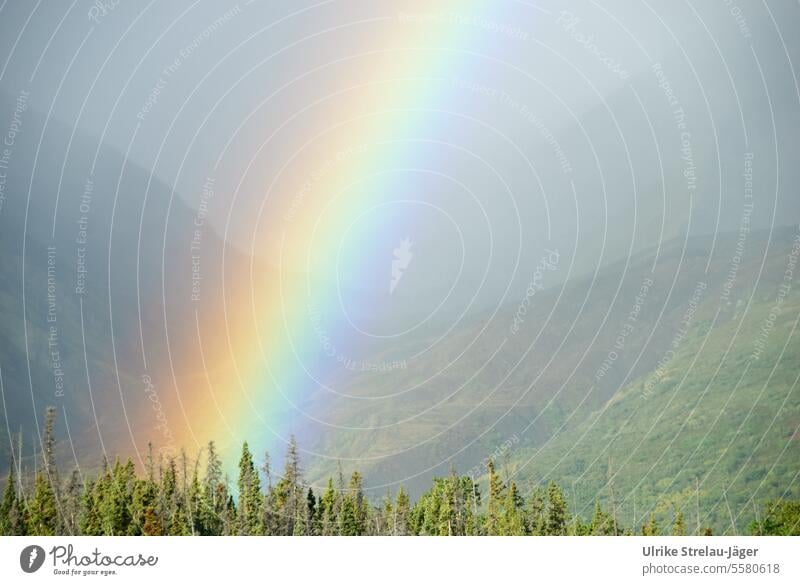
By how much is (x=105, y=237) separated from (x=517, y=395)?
87.2 m

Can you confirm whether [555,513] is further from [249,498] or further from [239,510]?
[239,510]

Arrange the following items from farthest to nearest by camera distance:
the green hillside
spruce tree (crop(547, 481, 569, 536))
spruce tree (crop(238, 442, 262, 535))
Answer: the green hillside
spruce tree (crop(547, 481, 569, 536))
spruce tree (crop(238, 442, 262, 535))

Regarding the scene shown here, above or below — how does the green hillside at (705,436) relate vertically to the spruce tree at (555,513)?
above

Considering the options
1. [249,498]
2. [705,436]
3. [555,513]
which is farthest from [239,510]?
[705,436]

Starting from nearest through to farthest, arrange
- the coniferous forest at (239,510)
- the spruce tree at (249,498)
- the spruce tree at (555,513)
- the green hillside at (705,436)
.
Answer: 1. the coniferous forest at (239,510)
2. the spruce tree at (249,498)
3. the spruce tree at (555,513)
4. the green hillside at (705,436)

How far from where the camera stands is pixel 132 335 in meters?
154

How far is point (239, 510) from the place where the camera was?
202 ft

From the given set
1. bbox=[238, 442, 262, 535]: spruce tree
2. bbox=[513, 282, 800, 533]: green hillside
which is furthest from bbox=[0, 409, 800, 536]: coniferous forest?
bbox=[513, 282, 800, 533]: green hillside

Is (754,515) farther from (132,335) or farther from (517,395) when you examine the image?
(132,335)

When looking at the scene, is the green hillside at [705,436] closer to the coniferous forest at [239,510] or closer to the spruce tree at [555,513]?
the spruce tree at [555,513]

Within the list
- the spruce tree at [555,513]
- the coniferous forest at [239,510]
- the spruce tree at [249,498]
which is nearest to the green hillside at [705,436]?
the spruce tree at [555,513]

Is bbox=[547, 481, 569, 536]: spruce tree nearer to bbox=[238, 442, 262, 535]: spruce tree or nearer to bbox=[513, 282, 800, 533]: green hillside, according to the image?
bbox=[238, 442, 262, 535]: spruce tree

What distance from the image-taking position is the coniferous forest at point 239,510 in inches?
2062

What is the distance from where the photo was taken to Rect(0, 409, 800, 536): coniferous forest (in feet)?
172
